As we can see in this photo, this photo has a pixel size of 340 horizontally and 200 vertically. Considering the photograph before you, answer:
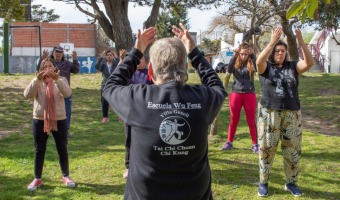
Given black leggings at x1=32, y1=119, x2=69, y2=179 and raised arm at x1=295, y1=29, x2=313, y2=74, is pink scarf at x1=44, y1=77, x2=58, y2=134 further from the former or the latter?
raised arm at x1=295, y1=29, x2=313, y2=74

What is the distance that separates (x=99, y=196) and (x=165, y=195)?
3.12 metres

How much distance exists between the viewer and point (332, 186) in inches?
230

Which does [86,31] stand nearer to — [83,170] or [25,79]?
[25,79]

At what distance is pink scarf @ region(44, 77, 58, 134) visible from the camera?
539 cm

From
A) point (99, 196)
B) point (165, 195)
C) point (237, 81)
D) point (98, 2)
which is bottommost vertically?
point (99, 196)

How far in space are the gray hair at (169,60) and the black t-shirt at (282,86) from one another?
9.27ft

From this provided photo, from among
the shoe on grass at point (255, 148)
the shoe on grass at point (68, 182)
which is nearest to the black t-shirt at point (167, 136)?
the shoe on grass at point (68, 182)

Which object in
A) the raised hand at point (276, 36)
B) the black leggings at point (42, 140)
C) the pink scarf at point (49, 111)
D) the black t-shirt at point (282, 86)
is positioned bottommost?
the black leggings at point (42, 140)

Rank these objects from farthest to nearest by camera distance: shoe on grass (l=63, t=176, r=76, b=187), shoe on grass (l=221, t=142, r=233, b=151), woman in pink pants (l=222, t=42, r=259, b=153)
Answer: shoe on grass (l=221, t=142, r=233, b=151), woman in pink pants (l=222, t=42, r=259, b=153), shoe on grass (l=63, t=176, r=76, b=187)

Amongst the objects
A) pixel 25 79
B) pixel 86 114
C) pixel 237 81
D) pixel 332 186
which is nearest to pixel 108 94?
pixel 332 186

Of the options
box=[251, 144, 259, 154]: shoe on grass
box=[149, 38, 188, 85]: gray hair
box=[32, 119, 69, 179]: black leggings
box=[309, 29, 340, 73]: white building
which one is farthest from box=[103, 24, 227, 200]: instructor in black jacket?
box=[309, 29, 340, 73]: white building

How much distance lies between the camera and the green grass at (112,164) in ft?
18.5

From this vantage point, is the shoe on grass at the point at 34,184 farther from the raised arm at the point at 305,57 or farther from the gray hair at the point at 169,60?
the gray hair at the point at 169,60

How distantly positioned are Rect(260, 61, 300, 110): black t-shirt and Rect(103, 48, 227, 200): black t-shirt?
2667 mm
